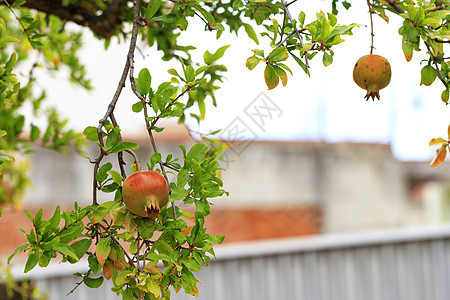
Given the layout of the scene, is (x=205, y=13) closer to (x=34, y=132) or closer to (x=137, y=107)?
(x=137, y=107)

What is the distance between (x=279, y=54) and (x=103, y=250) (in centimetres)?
31

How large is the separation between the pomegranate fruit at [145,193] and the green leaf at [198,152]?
67 millimetres

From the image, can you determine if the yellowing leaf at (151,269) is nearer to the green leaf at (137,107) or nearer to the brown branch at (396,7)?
the green leaf at (137,107)

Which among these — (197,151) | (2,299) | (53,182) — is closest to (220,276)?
(2,299)

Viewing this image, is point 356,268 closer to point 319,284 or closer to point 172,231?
point 319,284

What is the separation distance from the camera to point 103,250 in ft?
1.88

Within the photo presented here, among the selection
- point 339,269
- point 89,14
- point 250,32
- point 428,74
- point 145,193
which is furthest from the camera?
point 339,269

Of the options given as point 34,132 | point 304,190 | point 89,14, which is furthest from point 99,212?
point 304,190

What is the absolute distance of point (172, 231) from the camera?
562 millimetres

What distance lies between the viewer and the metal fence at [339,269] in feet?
8.26

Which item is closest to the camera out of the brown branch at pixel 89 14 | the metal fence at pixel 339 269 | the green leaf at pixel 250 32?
the green leaf at pixel 250 32

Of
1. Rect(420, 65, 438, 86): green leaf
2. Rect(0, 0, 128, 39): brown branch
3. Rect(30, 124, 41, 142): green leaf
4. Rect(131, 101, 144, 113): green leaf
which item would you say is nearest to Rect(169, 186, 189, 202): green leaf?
Rect(131, 101, 144, 113): green leaf

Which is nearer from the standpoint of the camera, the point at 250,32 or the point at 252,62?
the point at 252,62

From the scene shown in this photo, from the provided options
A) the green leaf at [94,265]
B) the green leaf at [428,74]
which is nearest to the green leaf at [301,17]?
the green leaf at [428,74]
